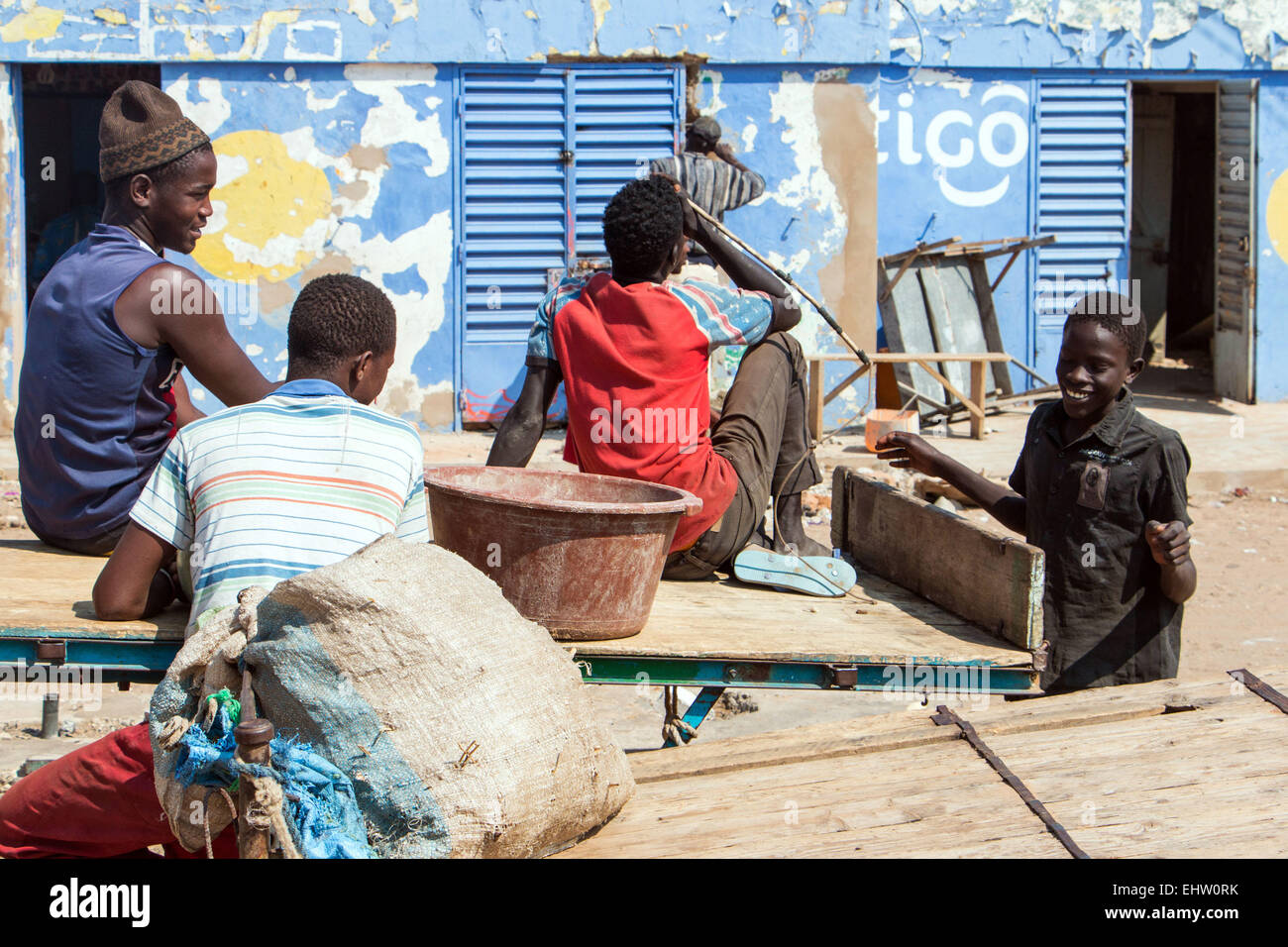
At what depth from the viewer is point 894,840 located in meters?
2.28

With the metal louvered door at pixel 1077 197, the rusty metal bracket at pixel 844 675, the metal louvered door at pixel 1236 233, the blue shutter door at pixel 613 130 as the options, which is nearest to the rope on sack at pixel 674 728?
the rusty metal bracket at pixel 844 675

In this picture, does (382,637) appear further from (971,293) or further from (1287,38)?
(1287,38)

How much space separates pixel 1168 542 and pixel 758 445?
1159mm

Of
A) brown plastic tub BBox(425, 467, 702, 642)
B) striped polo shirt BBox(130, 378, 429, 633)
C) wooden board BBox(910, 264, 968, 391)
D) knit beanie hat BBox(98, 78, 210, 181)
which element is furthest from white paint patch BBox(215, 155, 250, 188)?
striped polo shirt BBox(130, 378, 429, 633)

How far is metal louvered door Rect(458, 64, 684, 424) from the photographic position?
868 centimetres

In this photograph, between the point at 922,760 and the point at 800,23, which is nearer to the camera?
the point at 922,760

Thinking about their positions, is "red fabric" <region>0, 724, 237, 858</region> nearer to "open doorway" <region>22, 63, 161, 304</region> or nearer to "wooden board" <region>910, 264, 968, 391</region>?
"wooden board" <region>910, 264, 968, 391</region>

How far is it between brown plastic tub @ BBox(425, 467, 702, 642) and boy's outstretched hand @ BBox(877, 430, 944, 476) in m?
0.88

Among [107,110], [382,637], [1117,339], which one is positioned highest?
[107,110]

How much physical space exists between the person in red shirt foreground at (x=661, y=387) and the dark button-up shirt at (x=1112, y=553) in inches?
22.5

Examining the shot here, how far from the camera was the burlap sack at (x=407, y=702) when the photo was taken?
2002mm

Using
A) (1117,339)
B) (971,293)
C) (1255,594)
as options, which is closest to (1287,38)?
(971,293)

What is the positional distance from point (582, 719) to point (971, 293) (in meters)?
8.05

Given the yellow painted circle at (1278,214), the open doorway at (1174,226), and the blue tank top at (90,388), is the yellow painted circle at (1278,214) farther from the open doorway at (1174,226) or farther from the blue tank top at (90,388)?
the blue tank top at (90,388)
